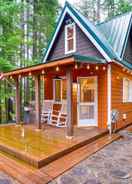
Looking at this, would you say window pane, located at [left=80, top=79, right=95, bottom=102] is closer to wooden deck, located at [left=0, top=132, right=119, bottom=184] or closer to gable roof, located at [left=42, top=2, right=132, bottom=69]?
gable roof, located at [left=42, top=2, right=132, bottom=69]

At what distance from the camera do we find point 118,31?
29.1 feet

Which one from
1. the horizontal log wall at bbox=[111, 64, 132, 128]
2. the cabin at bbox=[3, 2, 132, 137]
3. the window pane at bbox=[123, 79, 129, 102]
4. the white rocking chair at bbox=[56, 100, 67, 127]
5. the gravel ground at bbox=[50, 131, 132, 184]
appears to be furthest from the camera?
the window pane at bbox=[123, 79, 129, 102]

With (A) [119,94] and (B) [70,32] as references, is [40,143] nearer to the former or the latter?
(A) [119,94]

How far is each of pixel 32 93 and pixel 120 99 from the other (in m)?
8.37

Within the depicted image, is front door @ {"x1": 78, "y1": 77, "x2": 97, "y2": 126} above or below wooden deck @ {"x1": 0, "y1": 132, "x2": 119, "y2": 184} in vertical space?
above

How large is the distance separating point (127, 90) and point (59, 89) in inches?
125

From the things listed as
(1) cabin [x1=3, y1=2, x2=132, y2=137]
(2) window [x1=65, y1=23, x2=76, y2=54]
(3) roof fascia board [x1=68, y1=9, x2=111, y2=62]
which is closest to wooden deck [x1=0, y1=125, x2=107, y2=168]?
(1) cabin [x1=3, y1=2, x2=132, y2=137]

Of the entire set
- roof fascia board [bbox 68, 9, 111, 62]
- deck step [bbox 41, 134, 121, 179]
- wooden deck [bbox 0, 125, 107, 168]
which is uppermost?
roof fascia board [bbox 68, 9, 111, 62]

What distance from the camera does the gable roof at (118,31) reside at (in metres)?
8.08

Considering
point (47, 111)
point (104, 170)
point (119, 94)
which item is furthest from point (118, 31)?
point (104, 170)

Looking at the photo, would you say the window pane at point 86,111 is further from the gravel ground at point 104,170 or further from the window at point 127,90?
the gravel ground at point 104,170

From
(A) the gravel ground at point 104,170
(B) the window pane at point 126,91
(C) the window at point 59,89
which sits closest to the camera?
(A) the gravel ground at point 104,170

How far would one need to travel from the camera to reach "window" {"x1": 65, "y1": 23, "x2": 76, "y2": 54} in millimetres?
8078

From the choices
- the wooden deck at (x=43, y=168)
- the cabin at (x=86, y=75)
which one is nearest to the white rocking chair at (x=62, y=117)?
the cabin at (x=86, y=75)
